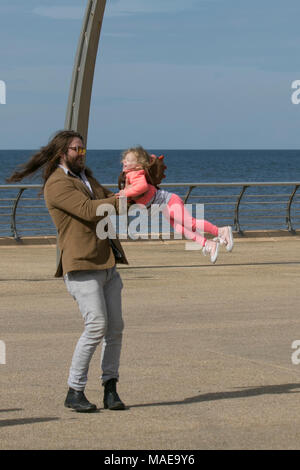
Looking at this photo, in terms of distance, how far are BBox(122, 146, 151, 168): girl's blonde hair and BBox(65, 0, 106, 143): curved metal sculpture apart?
7479mm

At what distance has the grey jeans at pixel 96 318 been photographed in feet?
21.6

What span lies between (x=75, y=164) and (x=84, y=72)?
7.42 meters

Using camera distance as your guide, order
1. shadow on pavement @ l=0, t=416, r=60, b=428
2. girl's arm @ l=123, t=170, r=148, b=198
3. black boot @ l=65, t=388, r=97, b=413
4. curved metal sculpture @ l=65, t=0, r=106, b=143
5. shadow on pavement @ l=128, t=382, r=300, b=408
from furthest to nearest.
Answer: curved metal sculpture @ l=65, t=0, r=106, b=143
shadow on pavement @ l=128, t=382, r=300, b=408
black boot @ l=65, t=388, r=97, b=413
shadow on pavement @ l=0, t=416, r=60, b=428
girl's arm @ l=123, t=170, r=148, b=198

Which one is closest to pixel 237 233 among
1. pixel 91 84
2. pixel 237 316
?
pixel 91 84

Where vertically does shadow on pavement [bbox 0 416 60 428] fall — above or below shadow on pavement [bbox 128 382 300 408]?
below

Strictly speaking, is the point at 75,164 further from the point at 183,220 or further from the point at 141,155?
the point at 183,220

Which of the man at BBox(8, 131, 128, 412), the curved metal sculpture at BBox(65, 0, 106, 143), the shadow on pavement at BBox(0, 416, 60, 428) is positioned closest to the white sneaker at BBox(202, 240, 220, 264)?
the man at BBox(8, 131, 128, 412)

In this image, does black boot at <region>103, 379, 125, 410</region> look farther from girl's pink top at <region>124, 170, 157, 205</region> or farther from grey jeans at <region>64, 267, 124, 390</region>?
girl's pink top at <region>124, 170, 157, 205</region>

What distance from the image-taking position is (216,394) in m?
7.30

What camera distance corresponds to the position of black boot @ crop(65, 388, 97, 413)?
668cm

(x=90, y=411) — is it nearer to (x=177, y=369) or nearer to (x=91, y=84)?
(x=177, y=369)

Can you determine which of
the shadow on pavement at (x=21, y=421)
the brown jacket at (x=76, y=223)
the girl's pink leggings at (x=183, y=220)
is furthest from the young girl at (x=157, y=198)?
the shadow on pavement at (x=21, y=421)
